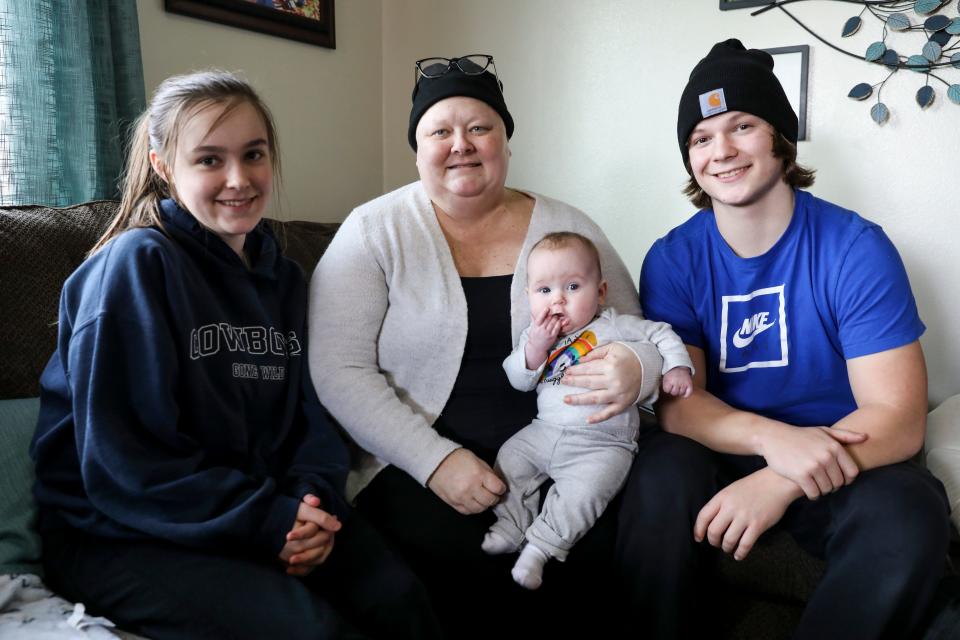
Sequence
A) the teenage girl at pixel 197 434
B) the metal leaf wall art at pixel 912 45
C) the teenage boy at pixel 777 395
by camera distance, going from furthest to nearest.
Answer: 1. the metal leaf wall art at pixel 912 45
2. the teenage boy at pixel 777 395
3. the teenage girl at pixel 197 434

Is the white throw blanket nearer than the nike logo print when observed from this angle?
Yes

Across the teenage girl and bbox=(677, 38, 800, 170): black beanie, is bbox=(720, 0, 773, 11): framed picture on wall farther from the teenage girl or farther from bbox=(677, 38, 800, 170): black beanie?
the teenage girl

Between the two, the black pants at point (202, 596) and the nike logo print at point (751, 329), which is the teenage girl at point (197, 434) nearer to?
the black pants at point (202, 596)

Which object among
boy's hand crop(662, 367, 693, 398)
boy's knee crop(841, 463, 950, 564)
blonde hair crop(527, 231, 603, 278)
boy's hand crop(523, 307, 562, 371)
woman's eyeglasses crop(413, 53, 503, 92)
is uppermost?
woman's eyeglasses crop(413, 53, 503, 92)

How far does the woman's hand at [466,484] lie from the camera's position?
142cm

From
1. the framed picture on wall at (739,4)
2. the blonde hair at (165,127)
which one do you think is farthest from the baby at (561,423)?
the framed picture on wall at (739,4)

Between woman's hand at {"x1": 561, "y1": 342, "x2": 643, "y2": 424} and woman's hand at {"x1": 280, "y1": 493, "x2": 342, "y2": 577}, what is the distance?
50 centimetres

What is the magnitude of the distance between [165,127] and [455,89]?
1.94 feet

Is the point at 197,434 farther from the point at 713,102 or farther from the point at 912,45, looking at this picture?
the point at 912,45

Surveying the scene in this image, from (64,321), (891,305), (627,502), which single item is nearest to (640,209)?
(891,305)

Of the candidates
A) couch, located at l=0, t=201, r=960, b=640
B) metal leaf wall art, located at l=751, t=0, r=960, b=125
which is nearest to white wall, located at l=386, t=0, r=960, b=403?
metal leaf wall art, located at l=751, t=0, r=960, b=125

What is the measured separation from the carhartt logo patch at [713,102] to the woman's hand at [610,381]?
490 mm

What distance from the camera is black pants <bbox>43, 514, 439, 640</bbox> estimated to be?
107 cm

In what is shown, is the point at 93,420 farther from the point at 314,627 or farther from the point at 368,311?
the point at 368,311
